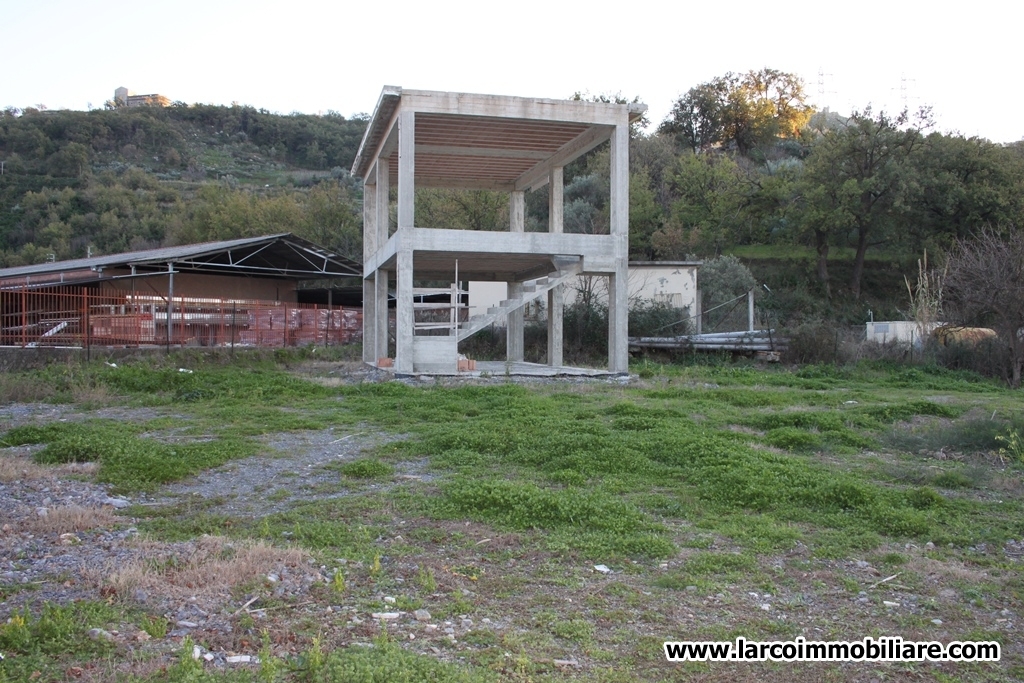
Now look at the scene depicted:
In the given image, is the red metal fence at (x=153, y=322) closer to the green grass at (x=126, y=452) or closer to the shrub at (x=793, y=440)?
the green grass at (x=126, y=452)

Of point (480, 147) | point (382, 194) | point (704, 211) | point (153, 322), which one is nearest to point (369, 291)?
point (382, 194)

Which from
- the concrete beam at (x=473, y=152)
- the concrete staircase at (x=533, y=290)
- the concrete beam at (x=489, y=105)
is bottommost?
the concrete staircase at (x=533, y=290)

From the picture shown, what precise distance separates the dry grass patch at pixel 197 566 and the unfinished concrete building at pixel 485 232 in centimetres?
1335

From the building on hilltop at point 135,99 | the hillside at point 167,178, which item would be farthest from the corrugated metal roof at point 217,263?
the building on hilltop at point 135,99

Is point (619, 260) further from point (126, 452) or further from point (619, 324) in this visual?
point (126, 452)

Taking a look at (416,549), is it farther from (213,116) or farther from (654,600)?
(213,116)

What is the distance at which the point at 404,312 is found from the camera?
20219mm

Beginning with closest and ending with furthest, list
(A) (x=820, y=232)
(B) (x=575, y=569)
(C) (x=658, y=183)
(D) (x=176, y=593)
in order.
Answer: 1. (D) (x=176, y=593)
2. (B) (x=575, y=569)
3. (A) (x=820, y=232)
4. (C) (x=658, y=183)

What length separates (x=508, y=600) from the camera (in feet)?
19.6

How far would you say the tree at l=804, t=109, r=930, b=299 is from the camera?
37.8 meters

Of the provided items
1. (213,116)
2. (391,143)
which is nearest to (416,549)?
(391,143)

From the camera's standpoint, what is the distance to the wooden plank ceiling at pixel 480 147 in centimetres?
2102

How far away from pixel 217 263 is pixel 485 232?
651 inches

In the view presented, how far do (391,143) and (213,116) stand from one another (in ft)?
277
